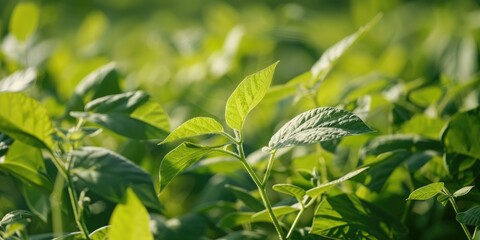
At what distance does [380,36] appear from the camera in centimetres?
216

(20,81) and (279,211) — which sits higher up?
(20,81)

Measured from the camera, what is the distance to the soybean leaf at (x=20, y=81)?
0.90 meters

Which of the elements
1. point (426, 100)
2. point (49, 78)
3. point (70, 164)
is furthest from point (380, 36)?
point (70, 164)

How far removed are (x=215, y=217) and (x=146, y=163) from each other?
0.55 ft

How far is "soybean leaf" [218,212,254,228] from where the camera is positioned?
2.84 feet

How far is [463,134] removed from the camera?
0.86m

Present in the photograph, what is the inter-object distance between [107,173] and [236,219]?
0.78 feet

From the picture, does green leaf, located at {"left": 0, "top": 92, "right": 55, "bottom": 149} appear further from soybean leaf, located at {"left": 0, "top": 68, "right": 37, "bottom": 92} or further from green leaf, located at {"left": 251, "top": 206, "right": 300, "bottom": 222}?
green leaf, located at {"left": 251, "top": 206, "right": 300, "bottom": 222}

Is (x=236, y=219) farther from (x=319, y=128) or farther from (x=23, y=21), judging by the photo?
(x=23, y=21)

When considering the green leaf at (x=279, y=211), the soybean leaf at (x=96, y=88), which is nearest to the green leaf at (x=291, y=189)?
the green leaf at (x=279, y=211)

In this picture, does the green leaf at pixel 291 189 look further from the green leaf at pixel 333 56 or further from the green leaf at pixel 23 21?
the green leaf at pixel 23 21

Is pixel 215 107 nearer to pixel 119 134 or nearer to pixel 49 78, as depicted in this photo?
pixel 49 78

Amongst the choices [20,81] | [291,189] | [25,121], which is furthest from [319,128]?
[20,81]

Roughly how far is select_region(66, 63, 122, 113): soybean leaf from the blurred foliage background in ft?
0.13
